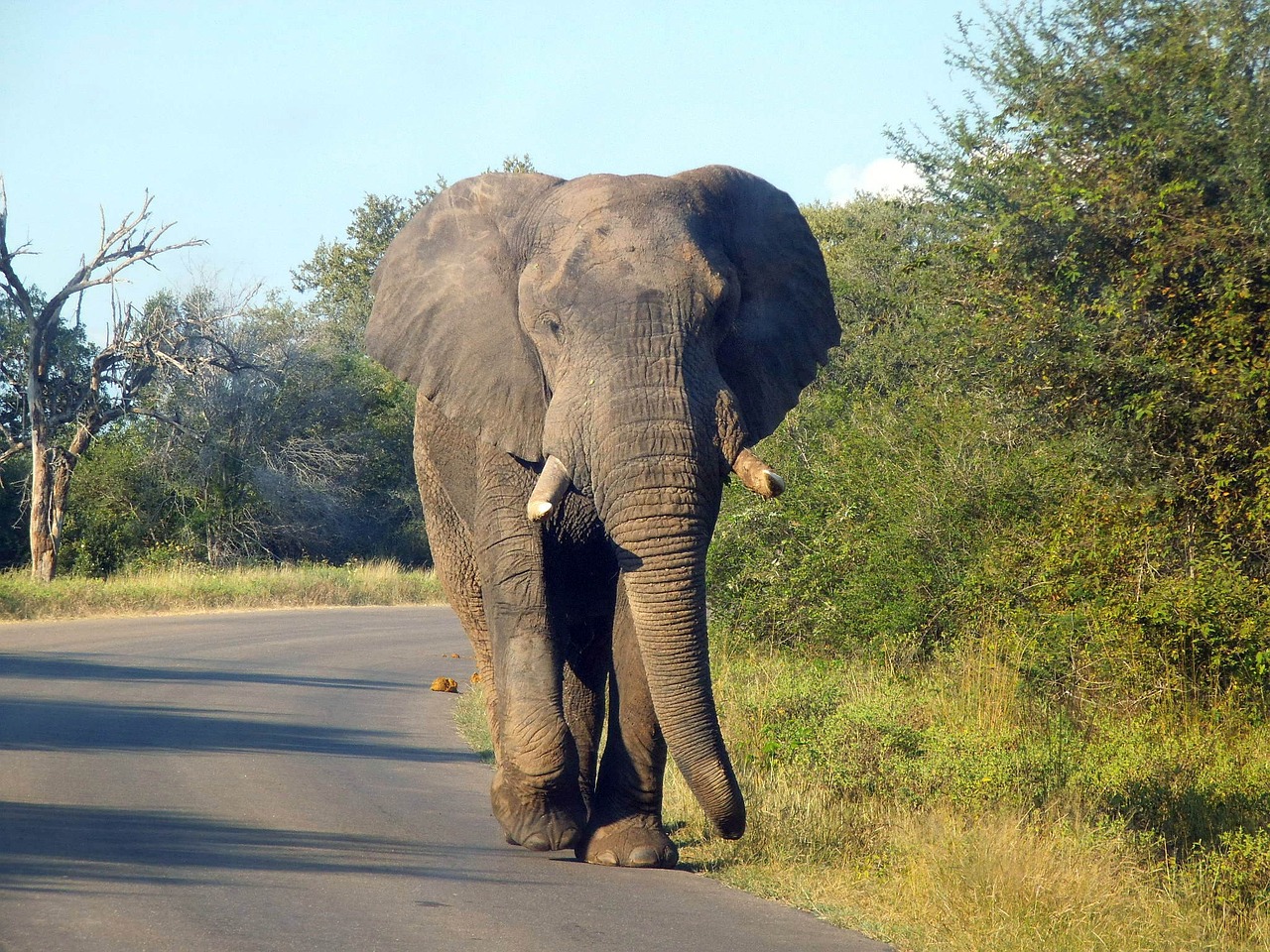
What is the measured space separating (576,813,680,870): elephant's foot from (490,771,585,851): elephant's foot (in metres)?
0.12

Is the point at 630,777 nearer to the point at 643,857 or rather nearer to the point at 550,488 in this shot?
the point at 643,857

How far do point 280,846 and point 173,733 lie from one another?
4.39m

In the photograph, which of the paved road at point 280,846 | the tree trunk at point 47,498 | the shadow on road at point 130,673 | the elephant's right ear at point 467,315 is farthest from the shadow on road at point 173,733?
the tree trunk at point 47,498

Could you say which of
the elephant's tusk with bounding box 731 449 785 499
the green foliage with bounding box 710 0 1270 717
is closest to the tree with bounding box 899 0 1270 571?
the green foliage with bounding box 710 0 1270 717

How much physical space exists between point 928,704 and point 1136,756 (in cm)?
194

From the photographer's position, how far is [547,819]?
705 cm

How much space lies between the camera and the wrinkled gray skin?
252 inches

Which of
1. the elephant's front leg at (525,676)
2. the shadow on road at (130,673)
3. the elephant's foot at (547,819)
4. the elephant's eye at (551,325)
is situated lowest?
the shadow on road at (130,673)

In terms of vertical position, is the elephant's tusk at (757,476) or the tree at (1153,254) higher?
the tree at (1153,254)

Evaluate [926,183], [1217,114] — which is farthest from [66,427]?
[1217,114]

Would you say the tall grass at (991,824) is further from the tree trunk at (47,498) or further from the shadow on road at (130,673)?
the tree trunk at (47,498)

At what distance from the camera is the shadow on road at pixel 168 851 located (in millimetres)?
6199

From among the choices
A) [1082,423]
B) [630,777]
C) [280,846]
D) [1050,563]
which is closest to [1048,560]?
[1050,563]

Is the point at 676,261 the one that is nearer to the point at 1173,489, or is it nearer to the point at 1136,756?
the point at 1136,756
